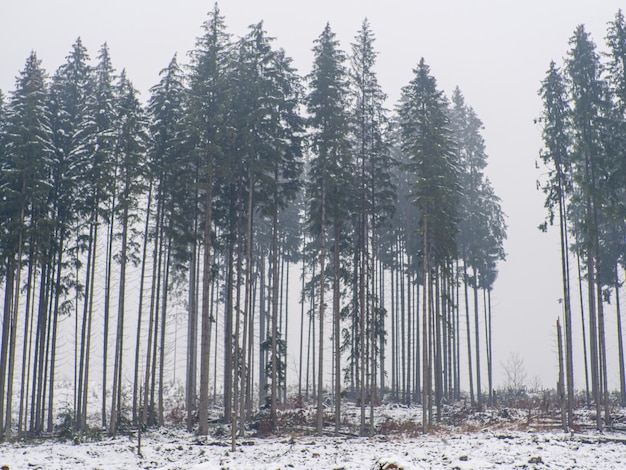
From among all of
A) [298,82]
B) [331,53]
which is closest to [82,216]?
[298,82]

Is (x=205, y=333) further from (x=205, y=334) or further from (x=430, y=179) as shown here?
(x=430, y=179)

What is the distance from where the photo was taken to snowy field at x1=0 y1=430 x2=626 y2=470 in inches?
637

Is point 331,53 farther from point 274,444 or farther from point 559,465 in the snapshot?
point 559,465

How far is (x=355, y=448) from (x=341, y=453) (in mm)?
1397

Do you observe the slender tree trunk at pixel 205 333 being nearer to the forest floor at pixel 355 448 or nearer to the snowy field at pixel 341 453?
the forest floor at pixel 355 448

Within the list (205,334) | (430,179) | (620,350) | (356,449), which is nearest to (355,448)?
(356,449)

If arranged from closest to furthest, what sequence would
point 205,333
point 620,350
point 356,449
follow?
point 356,449 < point 205,333 < point 620,350

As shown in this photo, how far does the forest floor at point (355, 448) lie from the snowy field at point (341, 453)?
0.03 metres

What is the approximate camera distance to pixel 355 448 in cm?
1991

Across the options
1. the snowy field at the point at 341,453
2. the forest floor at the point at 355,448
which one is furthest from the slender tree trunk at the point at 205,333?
the snowy field at the point at 341,453

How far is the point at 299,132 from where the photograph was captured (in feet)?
90.4

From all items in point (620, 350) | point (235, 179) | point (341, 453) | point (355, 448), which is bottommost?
point (355, 448)

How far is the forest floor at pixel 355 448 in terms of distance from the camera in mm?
16359

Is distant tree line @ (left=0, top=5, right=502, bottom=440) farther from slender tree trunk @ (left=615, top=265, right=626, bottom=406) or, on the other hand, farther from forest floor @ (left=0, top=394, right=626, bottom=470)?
slender tree trunk @ (left=615, top=265, right=626, bottom=406)
